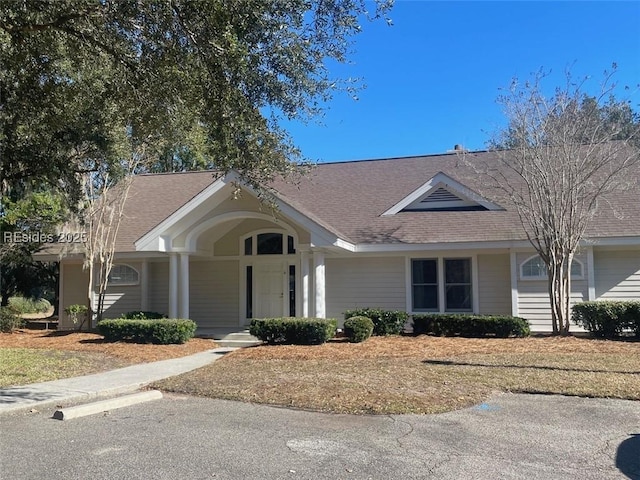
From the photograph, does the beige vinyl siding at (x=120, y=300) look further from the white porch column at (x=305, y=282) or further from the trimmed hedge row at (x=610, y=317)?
the trimmed hedge row at (x=610, y=317)

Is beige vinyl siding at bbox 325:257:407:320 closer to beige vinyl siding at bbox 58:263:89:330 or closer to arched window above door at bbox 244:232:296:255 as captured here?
arched window above door at bbox 244:232:296:255

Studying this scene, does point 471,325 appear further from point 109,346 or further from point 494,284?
point 109,346

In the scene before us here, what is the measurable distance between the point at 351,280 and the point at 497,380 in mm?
8744

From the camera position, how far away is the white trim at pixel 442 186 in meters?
17.4

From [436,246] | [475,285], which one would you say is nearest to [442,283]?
[475,285]

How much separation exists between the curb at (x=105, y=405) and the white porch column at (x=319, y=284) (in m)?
7.14

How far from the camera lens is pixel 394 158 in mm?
22078

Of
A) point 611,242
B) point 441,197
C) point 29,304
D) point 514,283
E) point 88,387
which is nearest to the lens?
point 88,387

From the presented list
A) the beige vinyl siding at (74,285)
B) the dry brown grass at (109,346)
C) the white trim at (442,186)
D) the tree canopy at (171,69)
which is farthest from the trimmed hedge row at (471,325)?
the beige vinyl siding at (74,285)

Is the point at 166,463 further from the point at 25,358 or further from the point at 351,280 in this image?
the point at 351,280

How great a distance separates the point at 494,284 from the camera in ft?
55.0

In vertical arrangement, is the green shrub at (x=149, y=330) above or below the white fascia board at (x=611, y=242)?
below

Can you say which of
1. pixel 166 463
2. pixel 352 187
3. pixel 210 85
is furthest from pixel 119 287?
pixel 166 463

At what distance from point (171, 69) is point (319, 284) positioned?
892 cm
